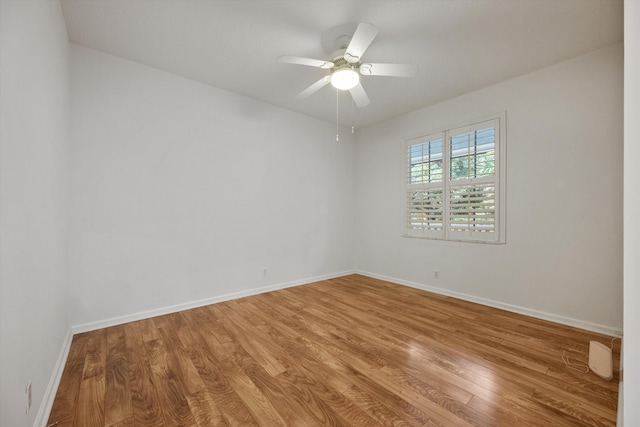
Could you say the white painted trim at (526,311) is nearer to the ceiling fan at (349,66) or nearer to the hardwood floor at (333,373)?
the hardwood floor at (333,373)

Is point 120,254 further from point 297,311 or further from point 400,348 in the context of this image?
point 400,348

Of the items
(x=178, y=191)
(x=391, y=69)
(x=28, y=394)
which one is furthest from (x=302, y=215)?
(x=28, y=394)

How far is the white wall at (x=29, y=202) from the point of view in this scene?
102cm

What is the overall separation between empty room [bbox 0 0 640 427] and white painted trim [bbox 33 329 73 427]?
0.02 meters

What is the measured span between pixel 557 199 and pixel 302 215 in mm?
3137

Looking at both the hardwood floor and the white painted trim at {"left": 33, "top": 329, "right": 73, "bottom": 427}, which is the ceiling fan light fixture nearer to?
the hardwood floor

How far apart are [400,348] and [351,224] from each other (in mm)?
2911

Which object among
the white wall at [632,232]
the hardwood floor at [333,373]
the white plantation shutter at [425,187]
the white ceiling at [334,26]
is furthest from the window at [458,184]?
the white wall at [632,232]

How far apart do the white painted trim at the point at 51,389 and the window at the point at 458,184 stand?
156 inches

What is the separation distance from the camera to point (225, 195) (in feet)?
11.0

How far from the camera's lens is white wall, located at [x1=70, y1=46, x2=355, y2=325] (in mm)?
2484

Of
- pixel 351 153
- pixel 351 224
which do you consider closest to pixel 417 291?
pixel 351 224

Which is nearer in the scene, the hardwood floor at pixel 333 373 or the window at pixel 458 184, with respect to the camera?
the hardwood floor at pixel 333 373

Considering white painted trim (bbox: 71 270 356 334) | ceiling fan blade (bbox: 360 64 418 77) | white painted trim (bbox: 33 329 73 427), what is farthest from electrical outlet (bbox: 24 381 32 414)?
ceiling fan blade (bbox: 360 64 418 77)
